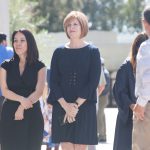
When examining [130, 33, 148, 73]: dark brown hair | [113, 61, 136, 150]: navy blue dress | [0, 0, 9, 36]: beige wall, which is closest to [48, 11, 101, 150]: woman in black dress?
[113, 61, 136, 150]: navy blue dress

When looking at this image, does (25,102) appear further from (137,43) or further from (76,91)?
(137,43)

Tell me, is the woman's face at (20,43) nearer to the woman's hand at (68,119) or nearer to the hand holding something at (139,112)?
the woman's hand at (68,119)

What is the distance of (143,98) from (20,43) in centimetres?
185

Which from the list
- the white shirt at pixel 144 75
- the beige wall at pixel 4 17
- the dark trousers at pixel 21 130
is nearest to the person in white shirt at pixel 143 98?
the white shirt at pixel 144 75

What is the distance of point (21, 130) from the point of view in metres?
7.95

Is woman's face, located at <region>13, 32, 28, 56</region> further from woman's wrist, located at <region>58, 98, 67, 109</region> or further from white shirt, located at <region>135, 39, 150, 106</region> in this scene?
white shirt, located at <region>135, 39, 150, 106</region>

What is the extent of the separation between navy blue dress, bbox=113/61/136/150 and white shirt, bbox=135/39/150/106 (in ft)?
3.18

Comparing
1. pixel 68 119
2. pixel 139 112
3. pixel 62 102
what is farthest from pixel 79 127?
pixel 139 112

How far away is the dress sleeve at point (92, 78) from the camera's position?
25.6 ft

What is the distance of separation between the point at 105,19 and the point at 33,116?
5653 centimetres

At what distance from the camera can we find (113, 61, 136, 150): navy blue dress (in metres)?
7.99

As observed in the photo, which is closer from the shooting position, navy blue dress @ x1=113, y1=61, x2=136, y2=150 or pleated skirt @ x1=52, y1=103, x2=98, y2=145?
pleated skirt @ x1=52, y1=103, x2=98, y2=145

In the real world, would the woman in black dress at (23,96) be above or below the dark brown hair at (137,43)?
below

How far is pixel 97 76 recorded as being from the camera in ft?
26.0
